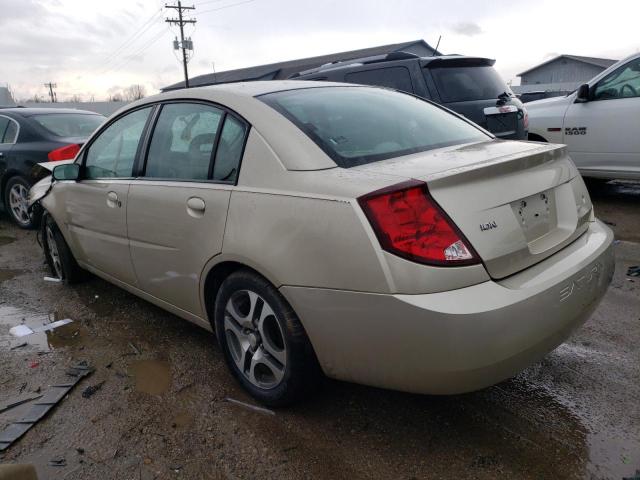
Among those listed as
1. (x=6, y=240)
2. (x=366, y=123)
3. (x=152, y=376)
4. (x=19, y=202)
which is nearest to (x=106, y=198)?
(x=152, y=376)

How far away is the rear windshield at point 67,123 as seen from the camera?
6965 millimetres

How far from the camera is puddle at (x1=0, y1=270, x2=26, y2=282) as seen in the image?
4.97 m

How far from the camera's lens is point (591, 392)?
2.59 metres

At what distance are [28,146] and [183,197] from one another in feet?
16.8

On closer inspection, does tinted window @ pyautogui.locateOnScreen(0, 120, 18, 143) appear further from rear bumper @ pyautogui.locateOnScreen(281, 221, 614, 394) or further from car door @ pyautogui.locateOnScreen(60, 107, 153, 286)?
rear bumper @ pyautogui.locateOnScreen(281, 221, 614, 394)

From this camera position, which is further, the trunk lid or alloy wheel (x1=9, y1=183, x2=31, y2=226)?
alloy wheel (x1=9, y1=183, x2=31, y2=226)

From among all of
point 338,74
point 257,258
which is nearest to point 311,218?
point 257,258

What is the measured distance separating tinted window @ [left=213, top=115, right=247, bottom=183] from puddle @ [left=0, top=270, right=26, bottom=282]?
11.3ft

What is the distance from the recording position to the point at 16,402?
279cm

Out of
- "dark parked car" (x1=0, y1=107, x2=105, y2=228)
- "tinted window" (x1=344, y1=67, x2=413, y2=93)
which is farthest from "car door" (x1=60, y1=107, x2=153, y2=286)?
"tinted window" (x1=344, y1=67, x2=413, y2=93)

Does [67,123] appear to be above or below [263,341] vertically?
above

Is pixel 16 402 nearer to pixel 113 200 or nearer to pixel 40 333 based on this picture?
pixel 40 333

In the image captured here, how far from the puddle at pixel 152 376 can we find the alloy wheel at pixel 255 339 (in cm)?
51

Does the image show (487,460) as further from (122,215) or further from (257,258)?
(122,215)
